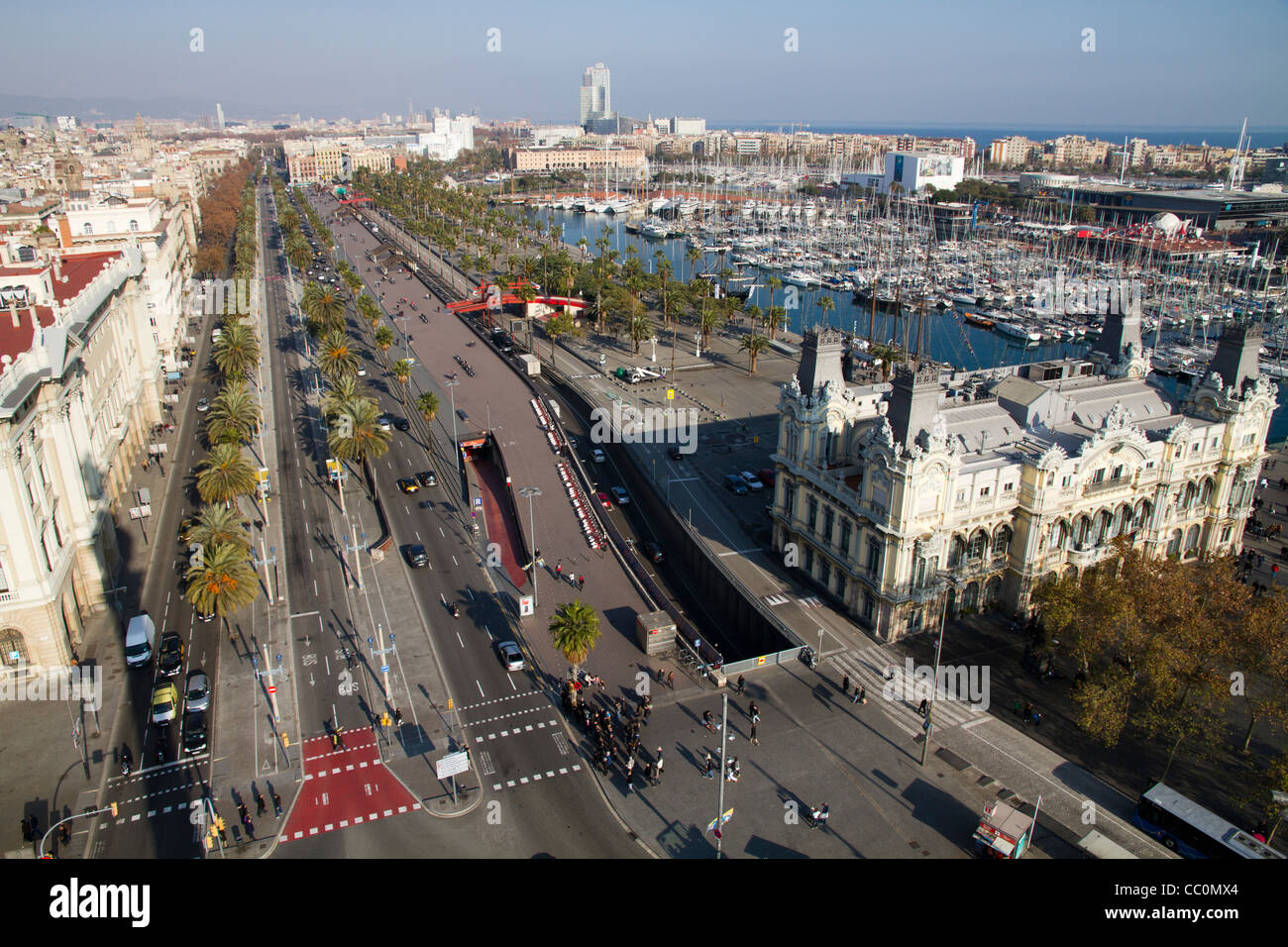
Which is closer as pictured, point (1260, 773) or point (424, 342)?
point (1260, 773)

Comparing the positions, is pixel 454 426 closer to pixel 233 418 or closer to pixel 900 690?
pixel 233 418

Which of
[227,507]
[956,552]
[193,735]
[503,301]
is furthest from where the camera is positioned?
[503,301]

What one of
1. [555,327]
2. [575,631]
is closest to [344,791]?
[575,631]

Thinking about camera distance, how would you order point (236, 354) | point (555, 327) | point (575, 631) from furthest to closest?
point (555, 327), point (236, 354), point (575, 631)

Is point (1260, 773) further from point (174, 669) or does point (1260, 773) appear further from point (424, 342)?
point (424, 342)
